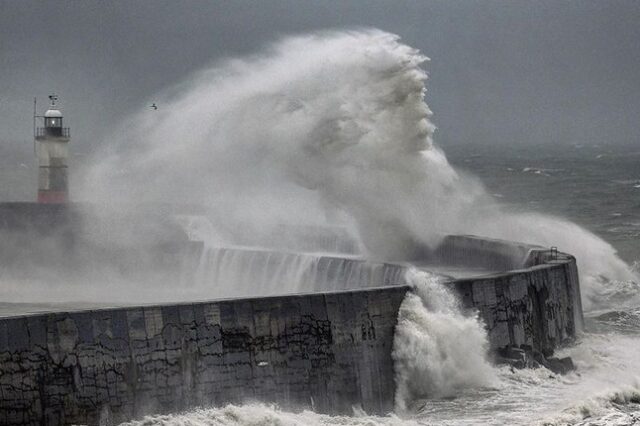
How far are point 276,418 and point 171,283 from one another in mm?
11619

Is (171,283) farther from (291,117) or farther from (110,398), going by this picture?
(110,398)

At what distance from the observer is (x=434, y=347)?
12930mm

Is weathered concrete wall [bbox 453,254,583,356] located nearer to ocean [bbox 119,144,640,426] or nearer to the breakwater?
the breakwater

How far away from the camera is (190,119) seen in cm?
2503

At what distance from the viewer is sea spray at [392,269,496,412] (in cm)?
1281

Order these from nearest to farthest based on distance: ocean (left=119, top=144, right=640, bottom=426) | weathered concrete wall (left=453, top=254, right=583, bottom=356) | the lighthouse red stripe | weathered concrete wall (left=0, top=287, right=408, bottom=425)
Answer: weathered concrete wall (left=0, top=287, right=408, bottom=425) → ocean (left=119, top=144, right=640, bottom=426) → weathered concrete wall (left=453, top=254, right=583, bottom=356) → the lighthouse red stripe

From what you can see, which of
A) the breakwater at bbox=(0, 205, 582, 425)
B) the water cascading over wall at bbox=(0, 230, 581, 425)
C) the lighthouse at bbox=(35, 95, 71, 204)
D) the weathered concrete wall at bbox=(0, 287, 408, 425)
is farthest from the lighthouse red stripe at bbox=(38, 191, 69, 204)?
the weathered concrete wall at bbox=(0, 287, 408, 425)

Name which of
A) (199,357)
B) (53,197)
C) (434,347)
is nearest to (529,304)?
(434,347)

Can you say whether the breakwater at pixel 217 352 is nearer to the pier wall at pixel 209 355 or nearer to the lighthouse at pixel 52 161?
the pier wall at pixel 209 355

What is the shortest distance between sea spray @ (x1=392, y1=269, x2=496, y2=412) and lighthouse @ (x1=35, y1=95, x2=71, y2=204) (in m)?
15.8

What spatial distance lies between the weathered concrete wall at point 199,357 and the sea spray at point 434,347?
148 mm

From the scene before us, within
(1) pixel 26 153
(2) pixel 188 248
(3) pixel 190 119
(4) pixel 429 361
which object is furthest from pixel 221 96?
(1) pixel 26 153

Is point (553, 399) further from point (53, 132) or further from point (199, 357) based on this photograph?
point (53, 132)

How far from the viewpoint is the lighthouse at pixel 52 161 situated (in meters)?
27.7
